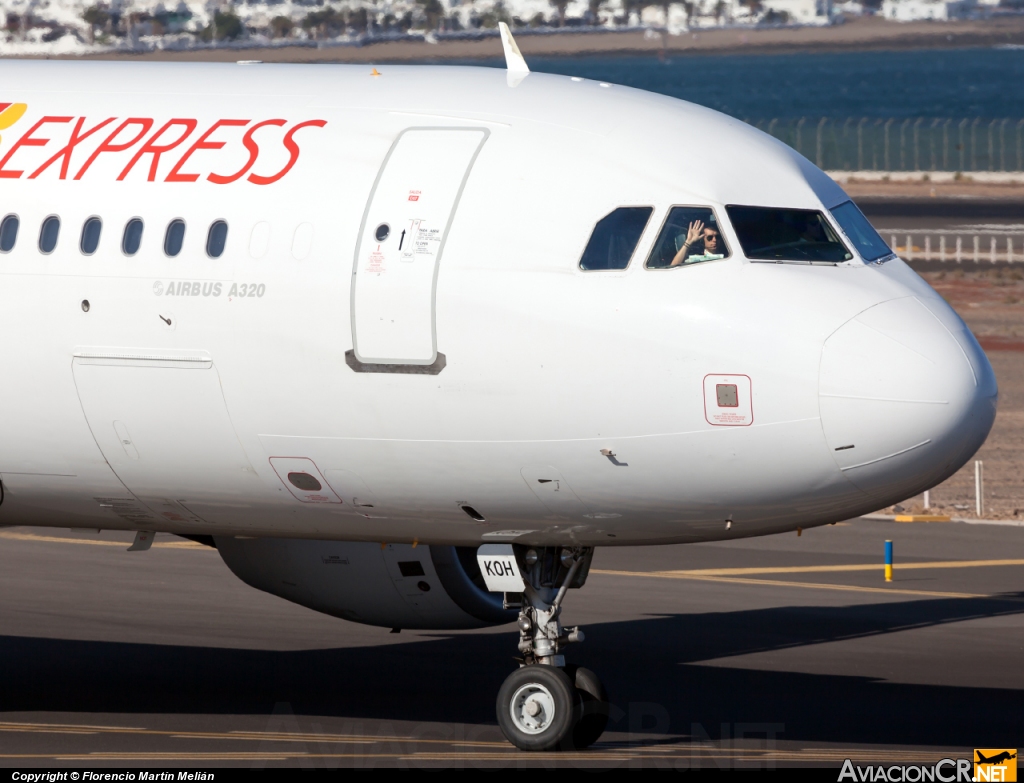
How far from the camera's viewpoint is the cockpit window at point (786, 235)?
51.6ft

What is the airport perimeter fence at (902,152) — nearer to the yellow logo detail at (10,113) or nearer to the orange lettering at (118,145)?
the yellow logo detail at (10,113)

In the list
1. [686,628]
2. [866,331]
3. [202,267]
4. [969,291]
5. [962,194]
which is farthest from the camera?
[962,194]

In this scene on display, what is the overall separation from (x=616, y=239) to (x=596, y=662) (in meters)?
8.54

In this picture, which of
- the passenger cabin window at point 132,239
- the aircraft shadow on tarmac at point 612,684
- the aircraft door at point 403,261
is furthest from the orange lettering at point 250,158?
the aircraft shadow on tarmac at point 612,684

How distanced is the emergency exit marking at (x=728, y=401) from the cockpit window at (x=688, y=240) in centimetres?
108

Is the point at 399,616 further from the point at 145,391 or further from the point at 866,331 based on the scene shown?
the point at 866,331

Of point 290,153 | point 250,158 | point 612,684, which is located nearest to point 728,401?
point 290,153

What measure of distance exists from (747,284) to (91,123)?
21.2ft

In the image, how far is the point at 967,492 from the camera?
1451 inches

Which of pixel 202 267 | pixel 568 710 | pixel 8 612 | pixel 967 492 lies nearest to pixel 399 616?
pixel 568 710

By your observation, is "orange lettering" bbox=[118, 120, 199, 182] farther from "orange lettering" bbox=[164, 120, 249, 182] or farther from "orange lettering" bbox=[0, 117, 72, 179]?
"orange lettering" bbox=[0, 117, 72, 179]

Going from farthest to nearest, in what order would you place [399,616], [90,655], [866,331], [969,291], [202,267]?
[969,291] → [90,655] → [399,616] → [202,267] → [866,331]

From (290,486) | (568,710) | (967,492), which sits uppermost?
(290,486)

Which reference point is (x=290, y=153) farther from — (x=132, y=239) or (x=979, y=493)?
(x=979, y=493)
